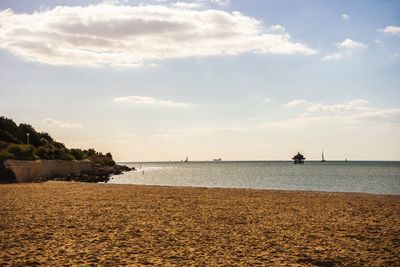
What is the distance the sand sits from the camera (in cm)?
1069

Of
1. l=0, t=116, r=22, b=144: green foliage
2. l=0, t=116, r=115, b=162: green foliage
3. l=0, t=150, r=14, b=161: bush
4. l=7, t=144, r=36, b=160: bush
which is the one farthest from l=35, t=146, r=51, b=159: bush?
l=0, t=116, r=22, b=144: green foliage

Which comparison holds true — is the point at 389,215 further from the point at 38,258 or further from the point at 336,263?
the point at 38,258

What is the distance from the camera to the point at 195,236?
13.9 metres

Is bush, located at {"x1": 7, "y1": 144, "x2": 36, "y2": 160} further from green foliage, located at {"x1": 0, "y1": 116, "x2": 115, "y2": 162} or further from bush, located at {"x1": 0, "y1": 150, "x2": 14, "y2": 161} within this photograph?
bush, located at {"x1": 0, "y1": 150, "x2": 14, "y2": 161}

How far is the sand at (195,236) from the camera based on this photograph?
10.7m

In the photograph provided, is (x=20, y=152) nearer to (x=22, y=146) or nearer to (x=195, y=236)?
(x=22, y=146)

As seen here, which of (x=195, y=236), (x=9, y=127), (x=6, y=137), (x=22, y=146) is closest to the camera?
(x=195, y=236)

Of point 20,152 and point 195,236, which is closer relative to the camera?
point 195,236

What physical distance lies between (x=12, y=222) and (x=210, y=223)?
8033mm

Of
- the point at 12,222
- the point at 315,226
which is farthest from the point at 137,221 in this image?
the point at 315,226

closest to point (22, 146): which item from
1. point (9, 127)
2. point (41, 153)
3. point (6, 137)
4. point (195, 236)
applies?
point (41, 153)

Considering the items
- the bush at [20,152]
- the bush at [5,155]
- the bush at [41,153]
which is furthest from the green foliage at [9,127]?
the bush at [5,155]

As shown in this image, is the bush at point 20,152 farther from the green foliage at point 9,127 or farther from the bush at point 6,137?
the green foliage at point 9,127

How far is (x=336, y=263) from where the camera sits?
34.6 feet
